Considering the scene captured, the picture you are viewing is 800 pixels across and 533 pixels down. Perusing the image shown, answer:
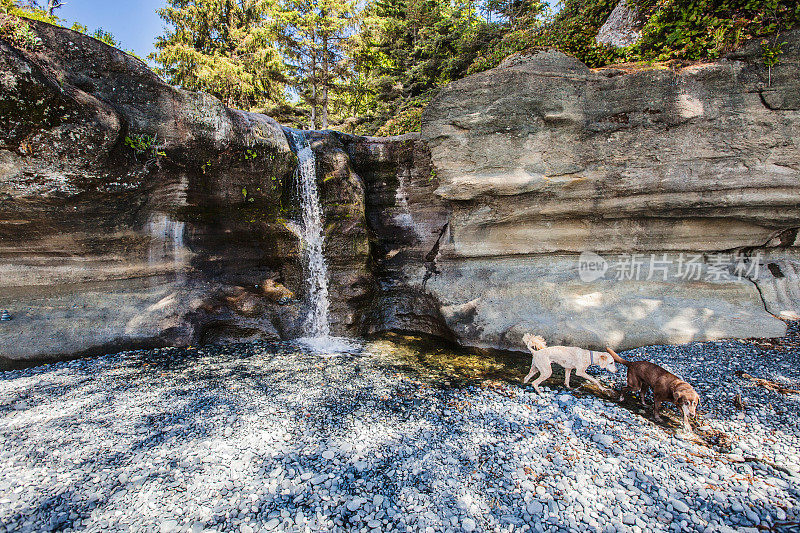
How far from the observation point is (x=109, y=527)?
2.91 meters

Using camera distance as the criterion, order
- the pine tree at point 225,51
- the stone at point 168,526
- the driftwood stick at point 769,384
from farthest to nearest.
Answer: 1. the pine tree at point 225,51
2. the driftwood stick at point 769,384
3. the stone at point 168,526

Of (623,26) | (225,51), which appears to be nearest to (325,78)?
(225,51)

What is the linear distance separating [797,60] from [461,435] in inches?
347

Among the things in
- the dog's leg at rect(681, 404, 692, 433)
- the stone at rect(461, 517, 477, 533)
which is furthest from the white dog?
the stone at rect(461, 517, 477, 533)

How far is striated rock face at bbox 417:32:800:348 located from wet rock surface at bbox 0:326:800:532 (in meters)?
1.46

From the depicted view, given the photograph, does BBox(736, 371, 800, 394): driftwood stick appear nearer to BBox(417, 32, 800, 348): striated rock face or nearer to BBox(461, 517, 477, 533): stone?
BBox(417, 32, 800, 348): striated rock face

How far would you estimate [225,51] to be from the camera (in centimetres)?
1705

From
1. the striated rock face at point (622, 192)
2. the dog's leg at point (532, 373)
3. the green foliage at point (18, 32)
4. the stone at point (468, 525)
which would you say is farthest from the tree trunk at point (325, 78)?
the stone at point (468, 525)

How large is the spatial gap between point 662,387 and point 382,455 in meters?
3.63

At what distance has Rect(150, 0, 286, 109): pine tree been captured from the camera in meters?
15.8

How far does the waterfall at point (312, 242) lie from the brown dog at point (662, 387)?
19.8 feet

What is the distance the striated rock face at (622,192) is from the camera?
6.24 meters

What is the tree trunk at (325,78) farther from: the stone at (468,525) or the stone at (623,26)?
the stone at (468,525)

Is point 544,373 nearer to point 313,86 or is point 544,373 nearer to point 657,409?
point 657,409
